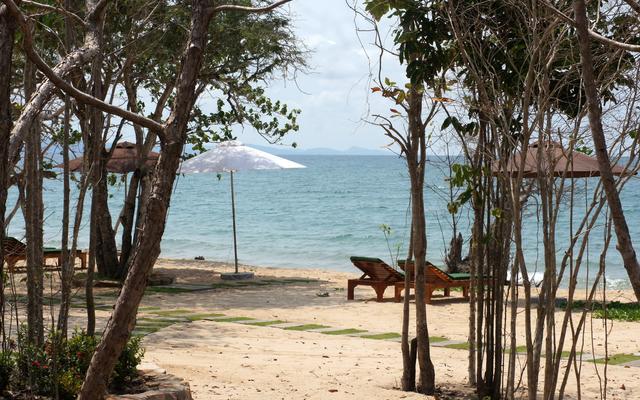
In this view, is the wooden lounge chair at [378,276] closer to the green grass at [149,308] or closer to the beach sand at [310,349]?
the beach sand at [310,349]

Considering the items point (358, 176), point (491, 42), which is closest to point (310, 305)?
point (491, 42)

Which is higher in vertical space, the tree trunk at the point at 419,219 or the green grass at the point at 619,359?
the tree trunk at the point at 419,219

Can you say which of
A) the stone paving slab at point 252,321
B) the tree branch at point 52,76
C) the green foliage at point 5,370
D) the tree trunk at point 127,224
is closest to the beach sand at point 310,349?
the stone paving slab at point 252,321

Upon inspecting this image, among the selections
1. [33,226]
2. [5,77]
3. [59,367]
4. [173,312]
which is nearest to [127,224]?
[173,312]

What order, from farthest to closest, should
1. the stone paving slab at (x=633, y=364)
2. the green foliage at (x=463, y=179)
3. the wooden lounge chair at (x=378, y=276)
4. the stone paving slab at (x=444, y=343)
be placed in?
the wooden lounge chair at (x=378, y=276)
the stone paving slab at (x=444, y=343)
the stone paving slab at (x=633, y=364)
the green foliage at (x=463, y=179)

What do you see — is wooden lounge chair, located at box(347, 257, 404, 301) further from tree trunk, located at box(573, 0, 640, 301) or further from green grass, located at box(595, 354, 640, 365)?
tree trunk, located at box(573, 0, 640, 301)

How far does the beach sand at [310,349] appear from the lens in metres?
7.57

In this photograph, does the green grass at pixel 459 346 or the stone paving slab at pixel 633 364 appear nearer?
the stone paving slab at pixel 633 364

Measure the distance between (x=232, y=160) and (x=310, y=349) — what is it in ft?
27.5

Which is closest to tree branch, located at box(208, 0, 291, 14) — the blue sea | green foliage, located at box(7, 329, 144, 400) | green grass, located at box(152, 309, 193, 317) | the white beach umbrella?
green foliage, located at box(7, 329, 144, 400)

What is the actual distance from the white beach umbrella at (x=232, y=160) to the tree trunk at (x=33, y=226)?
1124cm

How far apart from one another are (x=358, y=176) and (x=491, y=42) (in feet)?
292

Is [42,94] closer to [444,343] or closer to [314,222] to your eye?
[444,343]

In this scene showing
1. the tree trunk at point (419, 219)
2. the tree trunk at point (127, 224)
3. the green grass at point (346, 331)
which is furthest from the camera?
the tree trunk at point (127, 224)
